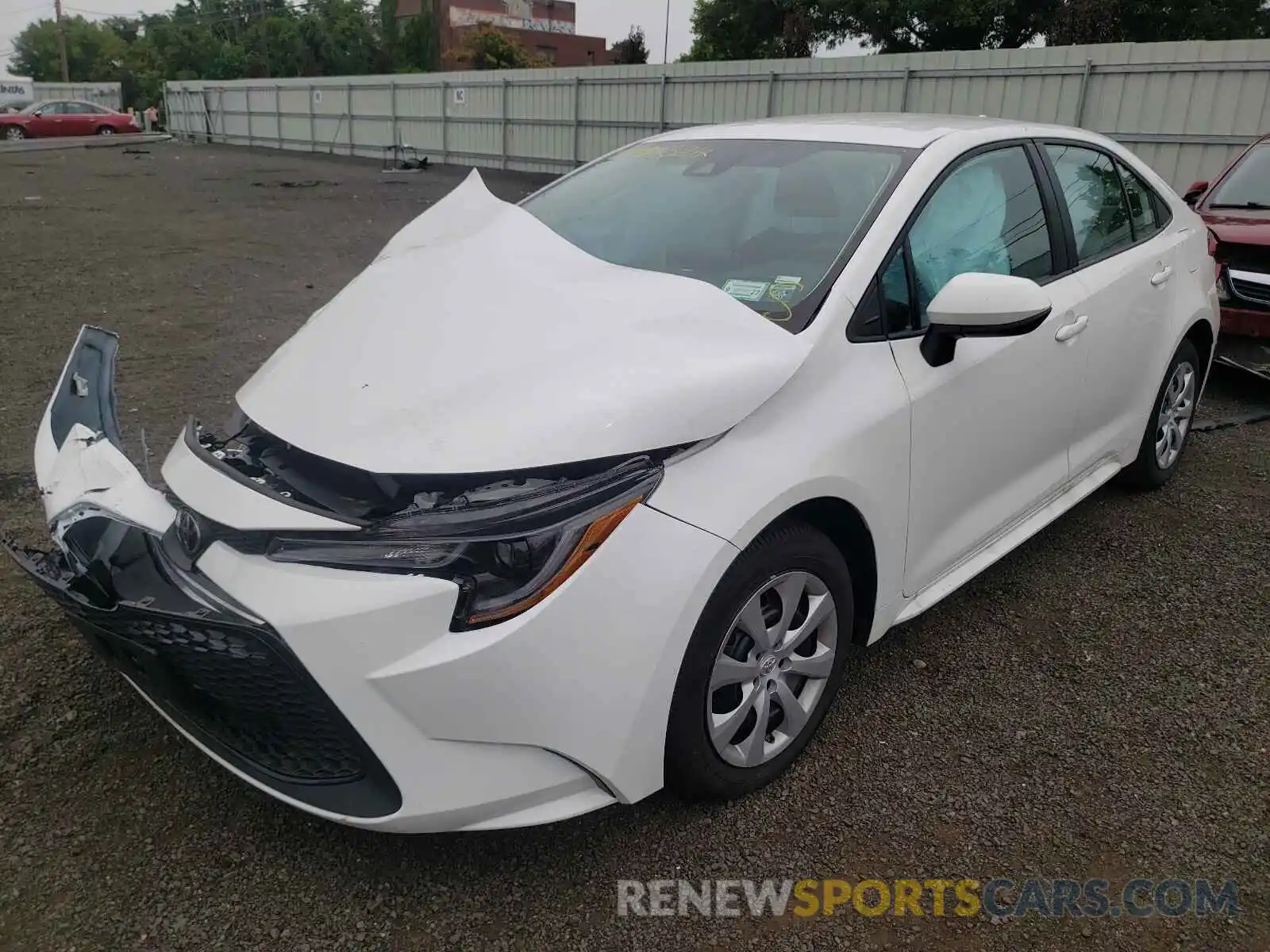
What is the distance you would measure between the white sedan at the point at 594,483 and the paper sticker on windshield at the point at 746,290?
0.02 metres

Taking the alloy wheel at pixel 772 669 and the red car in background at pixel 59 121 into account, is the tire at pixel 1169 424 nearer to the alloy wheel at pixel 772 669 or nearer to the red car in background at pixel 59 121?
the alloy wheel at pixel 772 669

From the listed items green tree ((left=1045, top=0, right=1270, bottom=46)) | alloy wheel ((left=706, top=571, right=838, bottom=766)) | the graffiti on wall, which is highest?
the graffiti on wall

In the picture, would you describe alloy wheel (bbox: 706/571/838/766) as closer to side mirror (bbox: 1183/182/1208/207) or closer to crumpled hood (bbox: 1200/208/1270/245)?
crumpled hood (bbox: 1200/208/1270/245)

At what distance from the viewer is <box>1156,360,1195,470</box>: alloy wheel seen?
4285mm

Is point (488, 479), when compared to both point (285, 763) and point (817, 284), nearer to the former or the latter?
point (285, 763)

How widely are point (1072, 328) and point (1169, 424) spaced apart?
4.77ft

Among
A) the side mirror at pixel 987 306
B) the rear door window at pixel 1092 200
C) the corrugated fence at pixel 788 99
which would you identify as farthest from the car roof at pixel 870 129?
the corrugated fence at pixel 788 99

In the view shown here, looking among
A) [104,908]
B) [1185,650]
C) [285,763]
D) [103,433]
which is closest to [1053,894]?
[1185,650]

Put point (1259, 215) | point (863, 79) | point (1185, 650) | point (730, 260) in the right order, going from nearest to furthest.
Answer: point (730, 260) → point (1185, 650) → point (1259, 215) → point (863, 79)

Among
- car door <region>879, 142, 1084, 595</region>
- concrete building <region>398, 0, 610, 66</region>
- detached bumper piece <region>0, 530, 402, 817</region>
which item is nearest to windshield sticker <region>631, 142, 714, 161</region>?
car door <region>879, 142, 1084, 595</region>

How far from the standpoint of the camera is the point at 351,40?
219 feet

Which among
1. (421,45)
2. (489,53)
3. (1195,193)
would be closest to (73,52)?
(421,45)

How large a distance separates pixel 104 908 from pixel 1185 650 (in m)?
3.17

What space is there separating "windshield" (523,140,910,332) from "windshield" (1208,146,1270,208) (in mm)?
5051
